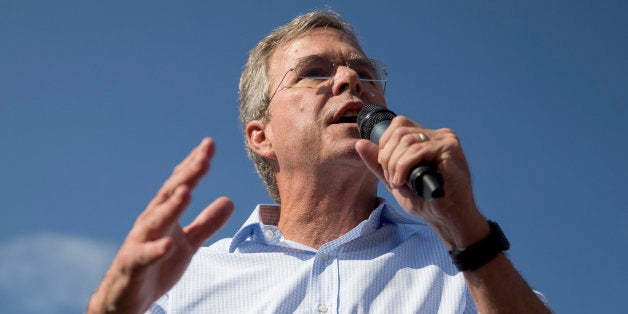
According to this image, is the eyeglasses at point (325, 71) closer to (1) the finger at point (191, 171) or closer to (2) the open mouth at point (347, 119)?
(2) the open mouth at point (347, 119)

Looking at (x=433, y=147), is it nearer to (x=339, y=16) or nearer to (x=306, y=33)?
(x=306, y=33)

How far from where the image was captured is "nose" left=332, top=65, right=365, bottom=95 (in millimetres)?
4848

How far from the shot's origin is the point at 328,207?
4.83m

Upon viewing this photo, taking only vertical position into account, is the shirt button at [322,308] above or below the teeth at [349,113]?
below

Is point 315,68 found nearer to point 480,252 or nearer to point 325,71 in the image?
point 325,71

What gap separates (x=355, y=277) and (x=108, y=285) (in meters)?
1.57

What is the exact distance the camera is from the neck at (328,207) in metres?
4.74

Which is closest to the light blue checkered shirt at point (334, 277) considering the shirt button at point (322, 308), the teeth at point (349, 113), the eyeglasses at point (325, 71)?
the shirt button at point (322, 308)

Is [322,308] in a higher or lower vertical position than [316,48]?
lower

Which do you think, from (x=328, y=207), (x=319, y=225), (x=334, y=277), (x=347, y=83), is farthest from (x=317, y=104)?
(x=334, y=277)

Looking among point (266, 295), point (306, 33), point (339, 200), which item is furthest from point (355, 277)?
point (306, 33)

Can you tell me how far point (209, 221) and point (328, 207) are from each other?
1891 mm

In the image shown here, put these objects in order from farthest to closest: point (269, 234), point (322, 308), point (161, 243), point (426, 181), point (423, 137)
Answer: point (269, 234), point (322, 308), point (423, 137), point (426, 181), point (161, 243)

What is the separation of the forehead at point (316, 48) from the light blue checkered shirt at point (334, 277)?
4.38 feet
